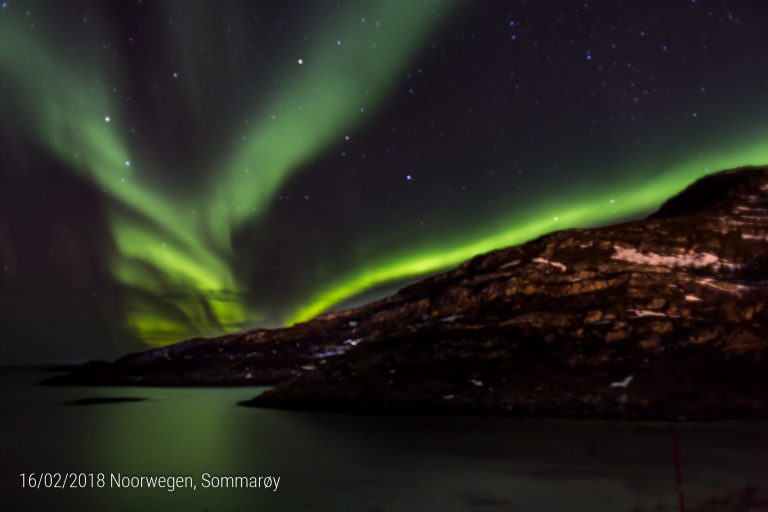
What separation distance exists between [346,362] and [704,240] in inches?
1943

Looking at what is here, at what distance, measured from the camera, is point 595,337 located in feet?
187

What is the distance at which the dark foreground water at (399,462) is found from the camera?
60.9 feet

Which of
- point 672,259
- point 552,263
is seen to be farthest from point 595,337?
point 672,259

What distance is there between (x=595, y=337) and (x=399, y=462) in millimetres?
35543

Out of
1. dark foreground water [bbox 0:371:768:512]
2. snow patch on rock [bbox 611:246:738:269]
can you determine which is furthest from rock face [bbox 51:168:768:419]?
dark foreground water [bbox 0:371:768:512]

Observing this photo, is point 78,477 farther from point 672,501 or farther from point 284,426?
point 672,501

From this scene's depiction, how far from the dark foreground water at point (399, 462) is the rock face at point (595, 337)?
216 inches

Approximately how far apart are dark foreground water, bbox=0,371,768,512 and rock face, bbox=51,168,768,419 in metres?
5.48

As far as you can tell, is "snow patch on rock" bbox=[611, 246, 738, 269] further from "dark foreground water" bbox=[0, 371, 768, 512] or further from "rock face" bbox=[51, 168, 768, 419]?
"dark foreground water" bbox=[0, 371, 768, 512]

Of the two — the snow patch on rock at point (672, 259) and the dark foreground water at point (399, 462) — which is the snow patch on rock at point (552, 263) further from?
the dark foreground water at point (399, 462)

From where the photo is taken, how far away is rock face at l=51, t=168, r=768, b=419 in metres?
47.6

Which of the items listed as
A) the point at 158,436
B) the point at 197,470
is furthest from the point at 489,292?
the point at 197,470

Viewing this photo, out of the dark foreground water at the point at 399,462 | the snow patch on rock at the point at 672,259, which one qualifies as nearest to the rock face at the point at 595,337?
the snow patch on rock at the point at 672,259

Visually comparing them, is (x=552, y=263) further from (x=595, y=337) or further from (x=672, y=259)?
(x=595, y=337)
